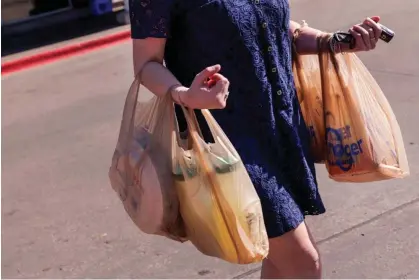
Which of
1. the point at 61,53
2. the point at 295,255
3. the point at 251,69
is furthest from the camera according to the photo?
the point at 61,53

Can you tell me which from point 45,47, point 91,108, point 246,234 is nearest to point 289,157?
point 246,234

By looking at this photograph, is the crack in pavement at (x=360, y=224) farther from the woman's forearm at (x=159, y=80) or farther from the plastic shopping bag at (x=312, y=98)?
the woman's forearm at (x=159, y=80)

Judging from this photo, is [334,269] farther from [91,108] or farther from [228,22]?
[91,108]

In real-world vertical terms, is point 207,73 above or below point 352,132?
above

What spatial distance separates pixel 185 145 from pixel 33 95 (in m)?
5.70

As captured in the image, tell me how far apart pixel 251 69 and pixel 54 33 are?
8174 mm

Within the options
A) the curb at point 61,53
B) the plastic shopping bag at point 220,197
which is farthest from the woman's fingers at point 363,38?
the curb at point 61,53

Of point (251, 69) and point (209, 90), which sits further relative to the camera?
point (251, 69)

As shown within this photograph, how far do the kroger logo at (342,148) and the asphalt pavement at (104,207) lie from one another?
3.72 feet

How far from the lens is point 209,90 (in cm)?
242

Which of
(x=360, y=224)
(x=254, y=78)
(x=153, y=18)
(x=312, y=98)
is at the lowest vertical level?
(x=360, y=224)

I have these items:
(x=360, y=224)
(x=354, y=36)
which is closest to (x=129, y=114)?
(x=354, y=36)

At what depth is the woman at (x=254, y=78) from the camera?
2.64 m

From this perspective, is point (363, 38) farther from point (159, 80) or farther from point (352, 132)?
point (159, 80)
